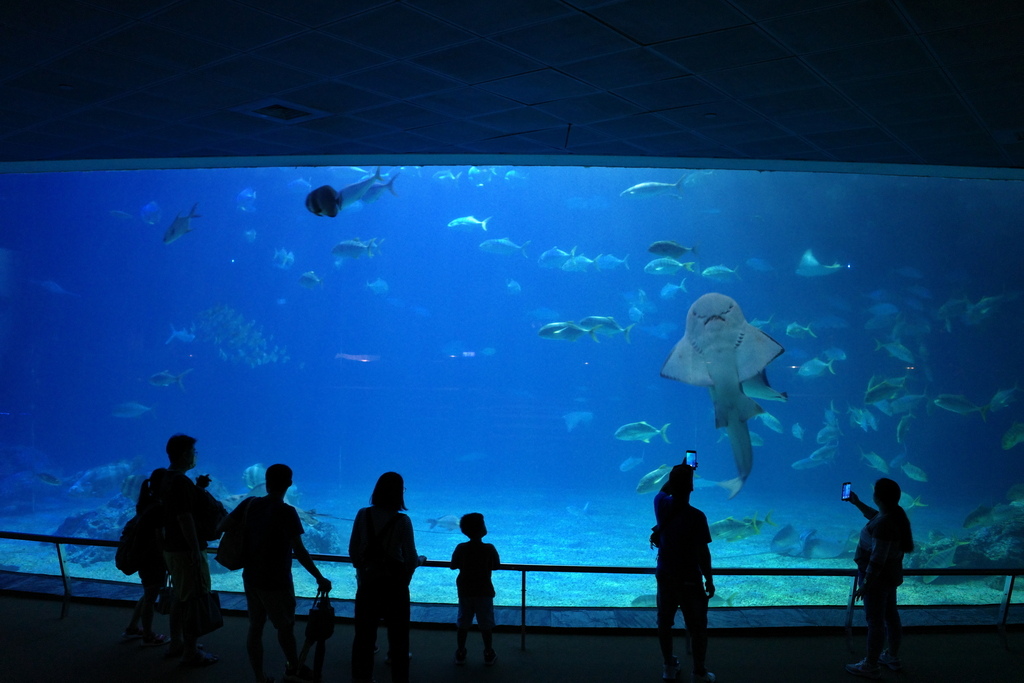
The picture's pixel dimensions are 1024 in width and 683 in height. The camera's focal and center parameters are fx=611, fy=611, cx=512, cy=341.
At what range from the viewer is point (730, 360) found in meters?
6.07

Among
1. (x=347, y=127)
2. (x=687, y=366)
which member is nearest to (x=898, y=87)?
(x=687, y=366)

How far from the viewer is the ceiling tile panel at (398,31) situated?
3061 millimetres

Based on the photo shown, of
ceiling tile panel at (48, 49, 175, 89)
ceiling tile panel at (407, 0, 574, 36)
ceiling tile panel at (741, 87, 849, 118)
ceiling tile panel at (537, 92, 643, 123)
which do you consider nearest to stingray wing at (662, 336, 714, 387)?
ceiling tile panel at (741, 87, 849, 118)

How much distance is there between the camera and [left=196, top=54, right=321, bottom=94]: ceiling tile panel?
3637mm

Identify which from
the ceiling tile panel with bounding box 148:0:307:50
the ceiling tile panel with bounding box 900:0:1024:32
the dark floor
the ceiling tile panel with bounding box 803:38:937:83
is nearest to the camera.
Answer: the ceiling tile panel with bounding box 900:0:1024:32

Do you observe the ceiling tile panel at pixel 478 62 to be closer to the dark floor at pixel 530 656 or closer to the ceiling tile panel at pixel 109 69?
the ceiling tile panel at pixel 109 69

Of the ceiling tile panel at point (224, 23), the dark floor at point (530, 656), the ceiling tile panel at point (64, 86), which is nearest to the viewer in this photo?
the ceiling tile panel at point (224, 23)

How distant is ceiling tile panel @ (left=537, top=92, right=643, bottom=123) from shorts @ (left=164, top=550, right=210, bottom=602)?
11.6ft

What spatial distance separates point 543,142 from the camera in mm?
4980

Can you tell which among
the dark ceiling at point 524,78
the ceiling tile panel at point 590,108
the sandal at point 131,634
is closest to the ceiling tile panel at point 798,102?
Answer: the dark ceiling at point 524,78

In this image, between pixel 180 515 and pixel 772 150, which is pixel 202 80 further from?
pixel 772 150

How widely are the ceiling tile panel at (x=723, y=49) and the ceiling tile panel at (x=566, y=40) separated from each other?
0.89 feet

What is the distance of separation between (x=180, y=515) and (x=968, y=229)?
6083cm

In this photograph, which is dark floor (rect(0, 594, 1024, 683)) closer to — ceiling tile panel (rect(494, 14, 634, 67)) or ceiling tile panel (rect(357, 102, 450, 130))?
ceiling tile panel (rect(494, 14, 634, 67))
